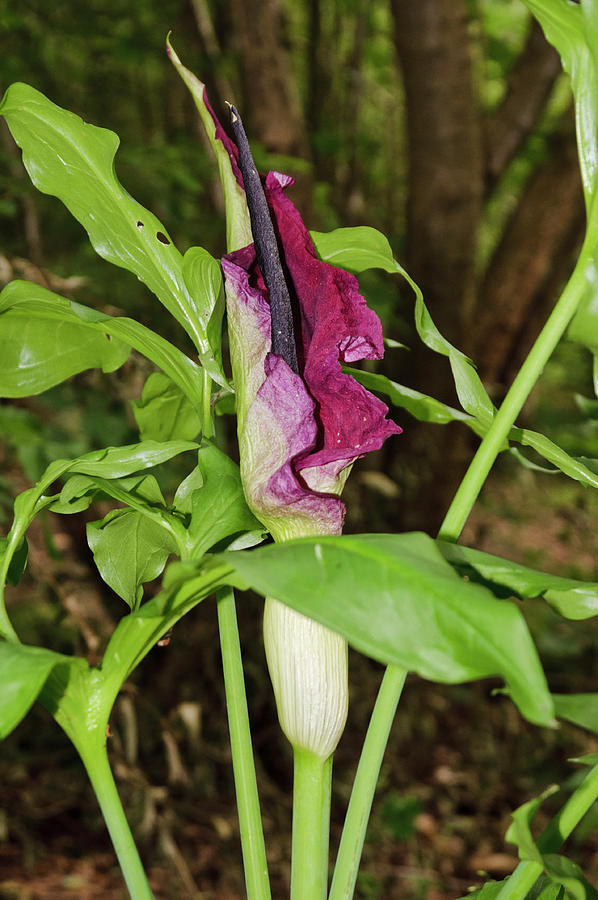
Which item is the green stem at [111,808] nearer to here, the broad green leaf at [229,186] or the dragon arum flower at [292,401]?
the dragon arum flower at [292,401]

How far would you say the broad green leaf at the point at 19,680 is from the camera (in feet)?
0.70

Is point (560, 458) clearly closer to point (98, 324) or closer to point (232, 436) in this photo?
point (98, 324)

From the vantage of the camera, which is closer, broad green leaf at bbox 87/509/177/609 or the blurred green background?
broad green leaf at bbox 87/509/177/609

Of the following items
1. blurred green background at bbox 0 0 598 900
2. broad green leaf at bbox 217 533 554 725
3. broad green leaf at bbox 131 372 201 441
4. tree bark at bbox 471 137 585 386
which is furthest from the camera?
tree bark at bbox 471 137 585 386

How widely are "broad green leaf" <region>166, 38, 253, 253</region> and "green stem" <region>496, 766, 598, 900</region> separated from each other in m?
0.24

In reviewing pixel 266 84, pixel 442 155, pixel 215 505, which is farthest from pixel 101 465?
pixel 442 155

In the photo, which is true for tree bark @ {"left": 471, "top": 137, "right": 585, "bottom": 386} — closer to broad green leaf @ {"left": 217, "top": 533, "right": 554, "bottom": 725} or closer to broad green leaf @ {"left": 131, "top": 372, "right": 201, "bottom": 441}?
broad green leaf @ {"left": 131, "top": 372, "right": 201, "bottom": 441}

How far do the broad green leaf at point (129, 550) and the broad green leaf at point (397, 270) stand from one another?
137 mm

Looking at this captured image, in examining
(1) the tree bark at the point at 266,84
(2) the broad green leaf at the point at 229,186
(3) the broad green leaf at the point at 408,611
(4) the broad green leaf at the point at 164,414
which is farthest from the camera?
(1) the tree bark at the point at 266,84

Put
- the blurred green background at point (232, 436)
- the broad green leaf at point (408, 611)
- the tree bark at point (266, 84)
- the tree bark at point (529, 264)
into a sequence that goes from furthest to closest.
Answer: the tree bark at point (529, 264), the tree bark at point (266, 84), the blurred green background at point (232, 436), the broad green leaf at point (408, 611)

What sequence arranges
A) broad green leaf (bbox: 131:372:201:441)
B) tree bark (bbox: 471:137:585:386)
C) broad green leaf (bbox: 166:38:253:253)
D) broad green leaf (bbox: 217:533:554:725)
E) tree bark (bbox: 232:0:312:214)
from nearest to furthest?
1. broad green leaf (bbox: 217:533:554:725)
2. broad green leaf (bbox: 166:38:253:253)
3. broad green leaf (bbox: 131:372:201:441)
4. tree bark (bbox: 232:0:312:214)
5. tree bark (bbox: 471:137:585:386)

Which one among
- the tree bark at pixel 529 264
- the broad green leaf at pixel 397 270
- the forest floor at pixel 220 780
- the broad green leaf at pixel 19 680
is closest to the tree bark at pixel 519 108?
the tree bark at pixel 529 264

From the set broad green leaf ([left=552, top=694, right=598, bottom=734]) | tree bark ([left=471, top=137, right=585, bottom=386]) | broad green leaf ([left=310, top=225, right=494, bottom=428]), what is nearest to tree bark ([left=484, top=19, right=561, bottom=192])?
tree bark ([left=471, top=137, right=585, bottom=386])

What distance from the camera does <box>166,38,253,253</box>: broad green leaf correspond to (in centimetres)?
30
